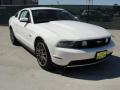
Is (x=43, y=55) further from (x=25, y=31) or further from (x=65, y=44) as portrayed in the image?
(x=25, y=31)

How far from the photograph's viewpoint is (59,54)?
5449 mm

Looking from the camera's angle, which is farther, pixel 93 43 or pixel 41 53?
pixel 41 53

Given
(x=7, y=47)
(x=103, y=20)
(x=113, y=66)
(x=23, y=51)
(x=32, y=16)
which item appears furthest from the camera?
(x=103, y=20)

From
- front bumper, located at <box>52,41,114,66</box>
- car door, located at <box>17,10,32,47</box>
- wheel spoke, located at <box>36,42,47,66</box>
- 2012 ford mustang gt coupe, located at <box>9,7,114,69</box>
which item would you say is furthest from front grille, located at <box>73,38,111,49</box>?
car door, located at <box>17,10,32,47</box>

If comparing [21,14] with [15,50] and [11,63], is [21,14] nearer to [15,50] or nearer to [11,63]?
[15,50]

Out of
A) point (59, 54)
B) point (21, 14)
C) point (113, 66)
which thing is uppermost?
point (21, 14)

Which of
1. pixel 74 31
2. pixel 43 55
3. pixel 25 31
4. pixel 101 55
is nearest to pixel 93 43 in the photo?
pixel 101 55

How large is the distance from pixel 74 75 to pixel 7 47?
12.1 feet

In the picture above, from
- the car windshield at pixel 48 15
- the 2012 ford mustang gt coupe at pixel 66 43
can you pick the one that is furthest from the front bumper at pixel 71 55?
the car windshield at pixel 48 15

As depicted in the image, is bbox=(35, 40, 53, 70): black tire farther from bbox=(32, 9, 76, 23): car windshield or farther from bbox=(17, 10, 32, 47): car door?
bbox=(32, 9, 76, 23): car windshield

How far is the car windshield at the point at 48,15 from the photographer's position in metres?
7.02

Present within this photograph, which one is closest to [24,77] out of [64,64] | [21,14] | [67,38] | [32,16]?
[64,64]

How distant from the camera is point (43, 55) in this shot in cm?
604

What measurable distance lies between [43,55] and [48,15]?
163 cm
